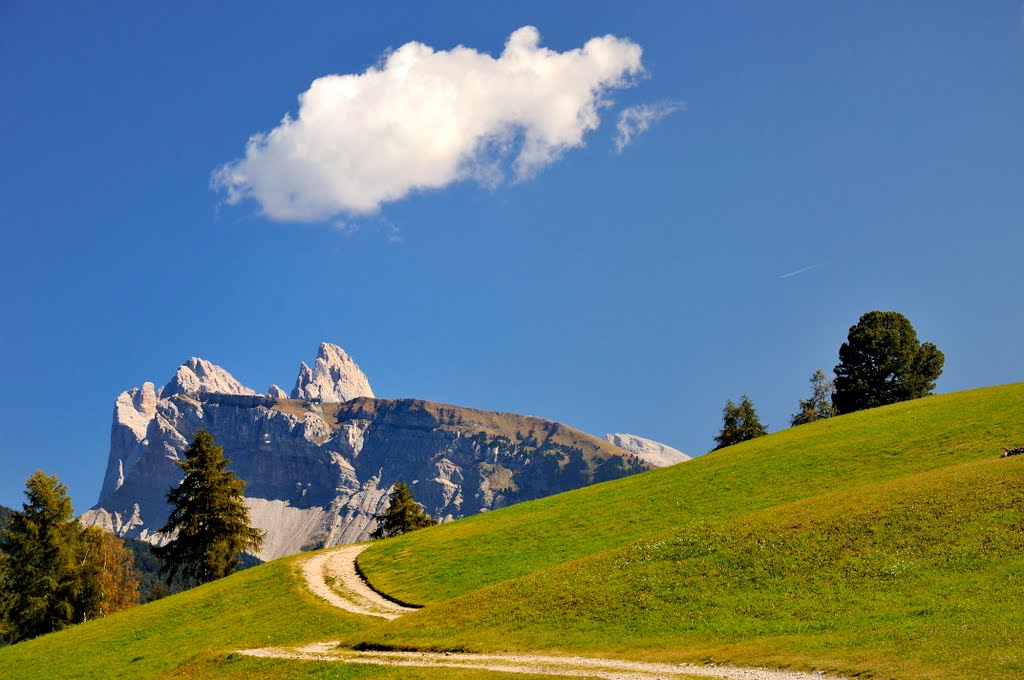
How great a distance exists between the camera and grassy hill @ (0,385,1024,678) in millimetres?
27609

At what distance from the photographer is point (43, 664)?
49.2 metres

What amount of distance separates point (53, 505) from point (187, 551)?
47.5 feet

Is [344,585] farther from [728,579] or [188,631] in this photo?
[728,579]

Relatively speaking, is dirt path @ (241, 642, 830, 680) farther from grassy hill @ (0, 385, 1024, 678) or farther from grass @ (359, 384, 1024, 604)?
grass @ (359, 384, 1024, 604)

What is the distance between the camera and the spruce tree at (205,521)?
74.7m

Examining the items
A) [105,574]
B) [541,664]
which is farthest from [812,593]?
[105,574]

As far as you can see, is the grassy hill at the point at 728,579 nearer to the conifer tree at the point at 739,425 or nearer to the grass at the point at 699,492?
the grass at the point at 699,492

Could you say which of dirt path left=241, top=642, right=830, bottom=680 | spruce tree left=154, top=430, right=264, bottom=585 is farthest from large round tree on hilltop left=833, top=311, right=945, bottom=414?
dirt path left=241, top=642, right=830, bottom=680

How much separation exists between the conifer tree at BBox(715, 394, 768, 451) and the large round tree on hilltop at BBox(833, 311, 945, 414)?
11550 mm

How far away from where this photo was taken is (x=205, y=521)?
247 feet

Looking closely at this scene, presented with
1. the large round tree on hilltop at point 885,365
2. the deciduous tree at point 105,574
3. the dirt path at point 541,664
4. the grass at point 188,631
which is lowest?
the dirt path at point 541,664

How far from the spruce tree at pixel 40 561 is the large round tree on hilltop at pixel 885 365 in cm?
9321

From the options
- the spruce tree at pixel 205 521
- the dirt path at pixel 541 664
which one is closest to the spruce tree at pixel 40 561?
the spruce tree at pixel 205 521

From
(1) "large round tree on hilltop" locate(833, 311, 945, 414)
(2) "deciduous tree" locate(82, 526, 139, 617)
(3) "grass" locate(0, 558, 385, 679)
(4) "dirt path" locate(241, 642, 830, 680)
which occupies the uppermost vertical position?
(1) "large round tree on hilltop" locate(833, 311, 945, 414)
